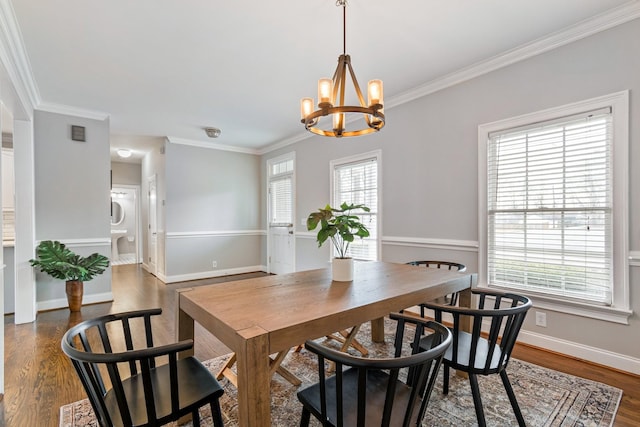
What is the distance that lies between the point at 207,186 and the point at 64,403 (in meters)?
4.30

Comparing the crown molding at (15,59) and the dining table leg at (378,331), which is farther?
the dining table leg at (378,331)

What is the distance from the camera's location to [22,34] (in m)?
2.42

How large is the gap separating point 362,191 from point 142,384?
337 cm

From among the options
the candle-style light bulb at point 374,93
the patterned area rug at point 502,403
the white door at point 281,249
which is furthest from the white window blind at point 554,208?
the white door at point 281,249

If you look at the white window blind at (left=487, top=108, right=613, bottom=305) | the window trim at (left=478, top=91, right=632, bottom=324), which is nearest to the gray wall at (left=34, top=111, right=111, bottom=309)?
the white window blind at (left=487, top=108, right=613, bottom=305)

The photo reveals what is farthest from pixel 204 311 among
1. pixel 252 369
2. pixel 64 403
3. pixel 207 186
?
pixel 207 186

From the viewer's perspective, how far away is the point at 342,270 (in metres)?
2.07

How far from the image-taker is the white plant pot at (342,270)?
6.75ft

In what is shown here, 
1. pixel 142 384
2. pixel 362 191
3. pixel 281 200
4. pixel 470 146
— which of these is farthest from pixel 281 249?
pixel 142 384

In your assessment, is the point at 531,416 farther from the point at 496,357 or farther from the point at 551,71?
the point at 551,71

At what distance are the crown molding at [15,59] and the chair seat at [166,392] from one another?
2626 millimetres

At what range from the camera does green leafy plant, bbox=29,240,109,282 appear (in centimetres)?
355

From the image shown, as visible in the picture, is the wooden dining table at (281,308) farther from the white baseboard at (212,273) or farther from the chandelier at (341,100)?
the white baseboard at (212,273)

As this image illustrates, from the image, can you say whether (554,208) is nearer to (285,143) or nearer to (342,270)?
(342,270)
